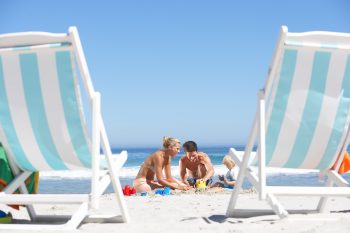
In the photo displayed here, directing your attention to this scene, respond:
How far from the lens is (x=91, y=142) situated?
2932mm

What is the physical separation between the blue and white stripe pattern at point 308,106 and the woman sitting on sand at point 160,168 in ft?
10.00

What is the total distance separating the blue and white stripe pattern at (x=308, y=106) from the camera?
2.94 metres

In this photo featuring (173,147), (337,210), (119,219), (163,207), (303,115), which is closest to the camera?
(303,115)

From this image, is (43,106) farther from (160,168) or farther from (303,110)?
(160,168)

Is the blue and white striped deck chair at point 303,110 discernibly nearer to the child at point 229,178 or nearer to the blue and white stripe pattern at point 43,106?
the blue and white stripe pattern at point 43,106

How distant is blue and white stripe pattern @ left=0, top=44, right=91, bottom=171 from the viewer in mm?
2816

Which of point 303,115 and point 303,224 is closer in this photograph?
point 303,224

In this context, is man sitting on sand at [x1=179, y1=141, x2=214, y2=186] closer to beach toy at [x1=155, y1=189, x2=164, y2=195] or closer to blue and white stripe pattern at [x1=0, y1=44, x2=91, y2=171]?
beach toy at [x1=155, y1=189, x2=164, y2=195]

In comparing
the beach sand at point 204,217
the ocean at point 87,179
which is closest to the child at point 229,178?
the beach sand at point 204,217

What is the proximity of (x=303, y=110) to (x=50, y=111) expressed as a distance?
1.67 m

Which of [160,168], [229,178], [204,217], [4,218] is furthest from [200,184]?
[4,218]

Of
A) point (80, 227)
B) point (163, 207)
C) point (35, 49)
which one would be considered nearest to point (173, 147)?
point (163, 207)

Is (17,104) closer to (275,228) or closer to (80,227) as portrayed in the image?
(80,227)

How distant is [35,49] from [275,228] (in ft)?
5.98
